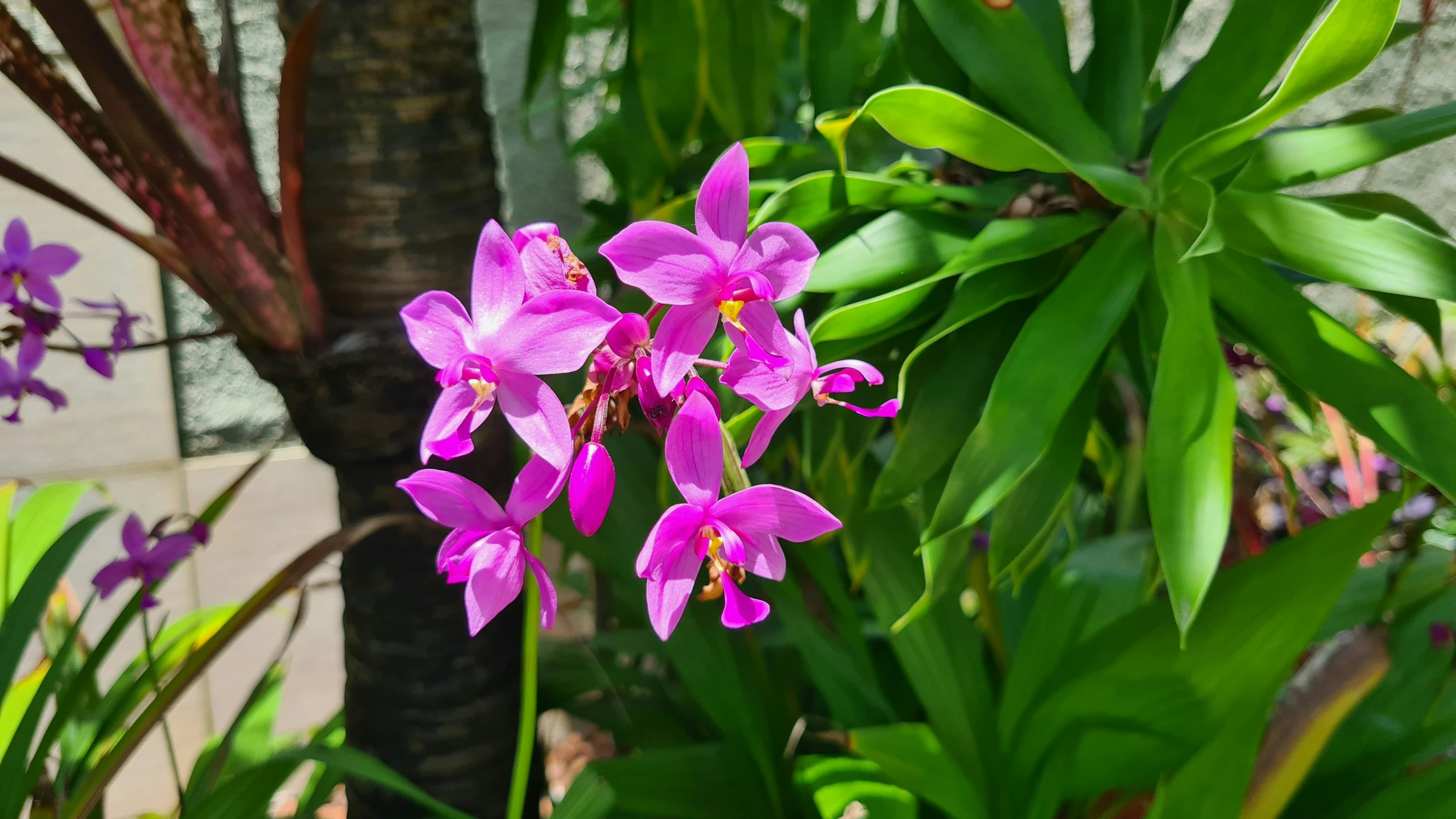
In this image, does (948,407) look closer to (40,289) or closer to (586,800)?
(586,800)

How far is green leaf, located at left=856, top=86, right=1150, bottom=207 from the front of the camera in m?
0.44

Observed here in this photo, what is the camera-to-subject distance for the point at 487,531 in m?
0.30

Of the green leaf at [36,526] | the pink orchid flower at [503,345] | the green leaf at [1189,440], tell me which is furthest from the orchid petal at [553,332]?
the green leaf at [36,526]

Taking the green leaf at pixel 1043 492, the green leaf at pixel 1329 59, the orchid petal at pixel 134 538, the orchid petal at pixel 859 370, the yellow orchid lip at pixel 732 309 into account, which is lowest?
the orchid petal at pixel 134 538

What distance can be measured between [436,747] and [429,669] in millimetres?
74

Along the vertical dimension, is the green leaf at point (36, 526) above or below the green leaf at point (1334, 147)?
below

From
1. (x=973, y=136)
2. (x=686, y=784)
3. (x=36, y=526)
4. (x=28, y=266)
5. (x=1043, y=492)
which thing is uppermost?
(x=973, y=136)

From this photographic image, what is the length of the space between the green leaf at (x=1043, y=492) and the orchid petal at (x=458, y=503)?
336 mm

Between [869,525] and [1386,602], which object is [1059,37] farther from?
[1386,602]

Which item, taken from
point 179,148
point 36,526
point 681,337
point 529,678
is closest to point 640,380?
point 681,337

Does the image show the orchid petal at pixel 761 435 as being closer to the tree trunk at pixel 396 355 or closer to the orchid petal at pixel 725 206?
the orchid petal at pixel 725 206

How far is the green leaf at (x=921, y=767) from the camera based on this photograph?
0.60 metres

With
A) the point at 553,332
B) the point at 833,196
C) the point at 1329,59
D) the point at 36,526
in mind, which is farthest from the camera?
the point at 36,526

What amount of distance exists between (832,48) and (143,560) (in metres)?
0.74
